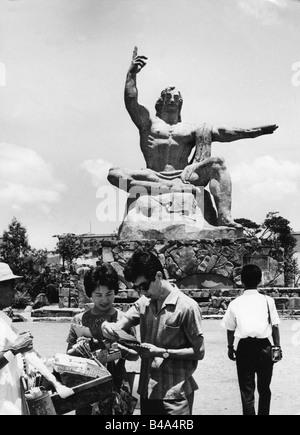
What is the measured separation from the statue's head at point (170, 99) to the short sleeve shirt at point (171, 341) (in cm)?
950

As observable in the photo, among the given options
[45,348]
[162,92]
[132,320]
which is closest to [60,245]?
[162,92]

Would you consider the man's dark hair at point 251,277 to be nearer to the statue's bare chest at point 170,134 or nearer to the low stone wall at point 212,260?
the low stone wall at point 212,260

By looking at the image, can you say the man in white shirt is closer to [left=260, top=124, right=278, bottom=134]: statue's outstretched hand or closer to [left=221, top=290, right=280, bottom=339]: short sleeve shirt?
[left=221, top=290, right=280, bottom=339]: short sleeve shirt

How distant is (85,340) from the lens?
326cm

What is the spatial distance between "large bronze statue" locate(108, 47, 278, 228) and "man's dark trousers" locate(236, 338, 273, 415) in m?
7.51

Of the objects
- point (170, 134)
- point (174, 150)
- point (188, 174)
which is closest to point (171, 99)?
point (170, 134)

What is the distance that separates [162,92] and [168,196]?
246 cm

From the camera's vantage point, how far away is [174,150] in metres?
12.3

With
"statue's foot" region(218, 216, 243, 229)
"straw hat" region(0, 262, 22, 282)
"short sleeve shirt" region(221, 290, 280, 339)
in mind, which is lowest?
"short sleeve shirt" region(221, 290, 280, 339)

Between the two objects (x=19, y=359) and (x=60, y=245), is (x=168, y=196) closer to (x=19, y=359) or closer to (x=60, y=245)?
(x=19, y=359)

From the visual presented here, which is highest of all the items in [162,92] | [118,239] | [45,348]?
[162,92]

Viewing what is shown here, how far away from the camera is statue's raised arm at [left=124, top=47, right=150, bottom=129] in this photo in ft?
37.1

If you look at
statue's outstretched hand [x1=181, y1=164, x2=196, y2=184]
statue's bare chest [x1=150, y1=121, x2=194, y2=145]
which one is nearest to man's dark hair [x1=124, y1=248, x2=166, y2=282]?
statue's outstretched hand [x1=181, y1=164, x2=196, y2=184]
